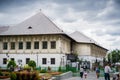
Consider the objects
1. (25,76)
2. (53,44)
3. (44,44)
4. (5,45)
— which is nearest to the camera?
(25,76)

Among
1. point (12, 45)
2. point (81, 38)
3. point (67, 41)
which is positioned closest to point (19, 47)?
point (12, 45)

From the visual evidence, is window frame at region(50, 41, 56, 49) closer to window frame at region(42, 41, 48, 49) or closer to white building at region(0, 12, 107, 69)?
white building at region(0, 12, 107, 69)

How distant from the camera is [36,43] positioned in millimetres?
49344

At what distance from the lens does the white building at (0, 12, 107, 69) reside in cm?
4769

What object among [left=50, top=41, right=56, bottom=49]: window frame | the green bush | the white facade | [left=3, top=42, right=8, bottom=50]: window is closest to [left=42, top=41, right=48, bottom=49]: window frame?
[left=50, top=41, right=56, bottom=49]: window frame

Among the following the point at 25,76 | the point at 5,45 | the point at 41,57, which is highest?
the point at 5,45

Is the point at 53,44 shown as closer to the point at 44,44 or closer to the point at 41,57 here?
the point at 44,44

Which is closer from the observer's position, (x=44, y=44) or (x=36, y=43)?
(x=44, y=44)

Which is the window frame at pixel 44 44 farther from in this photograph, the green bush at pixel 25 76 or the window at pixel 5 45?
the green bush at pixel 25 76

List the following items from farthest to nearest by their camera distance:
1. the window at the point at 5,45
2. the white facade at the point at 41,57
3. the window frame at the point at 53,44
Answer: the window at the point at 5,45 < the window frame at the point at 53,44 < the white facade at the point at 41,57

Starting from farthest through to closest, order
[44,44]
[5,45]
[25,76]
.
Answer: [5,45] < [44,44] < [25,76]

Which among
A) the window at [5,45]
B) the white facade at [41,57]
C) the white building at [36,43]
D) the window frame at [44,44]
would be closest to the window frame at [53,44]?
the white building at [36,43]

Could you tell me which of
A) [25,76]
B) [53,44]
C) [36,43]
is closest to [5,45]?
[36,43]

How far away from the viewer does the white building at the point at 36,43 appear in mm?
47688
